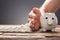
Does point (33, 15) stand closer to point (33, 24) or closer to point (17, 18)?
point (33, 24)

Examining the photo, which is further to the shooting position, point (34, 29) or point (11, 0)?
point (11, 0)

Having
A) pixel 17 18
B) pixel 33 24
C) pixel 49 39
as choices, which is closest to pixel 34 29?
pixel 33 24

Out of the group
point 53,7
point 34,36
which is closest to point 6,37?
point 34,36

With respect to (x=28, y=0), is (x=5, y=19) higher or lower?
lower

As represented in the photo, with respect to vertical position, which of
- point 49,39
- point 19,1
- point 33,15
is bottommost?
point 49,39

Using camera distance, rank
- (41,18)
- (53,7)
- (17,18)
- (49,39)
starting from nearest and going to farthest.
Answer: (49,39) → (41,18) → (53,7) → (17,18)

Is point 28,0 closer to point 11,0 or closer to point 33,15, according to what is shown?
point 11,0

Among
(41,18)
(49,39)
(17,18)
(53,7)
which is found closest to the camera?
(49,39)

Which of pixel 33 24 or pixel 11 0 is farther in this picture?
pixel 11 0

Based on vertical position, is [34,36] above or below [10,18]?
below
